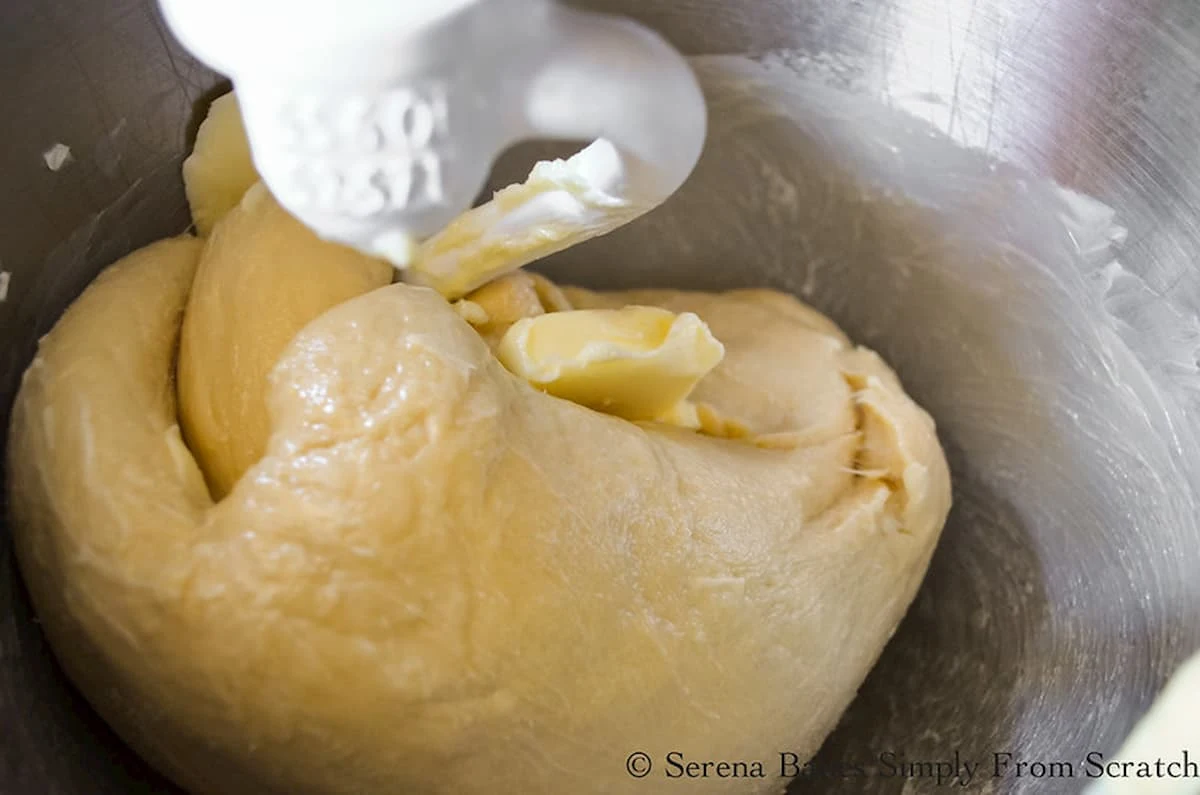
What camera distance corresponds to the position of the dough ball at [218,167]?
45.3 inches

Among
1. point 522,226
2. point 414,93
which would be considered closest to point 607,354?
point 522,226

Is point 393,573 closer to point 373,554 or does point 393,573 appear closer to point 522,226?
point 373,554

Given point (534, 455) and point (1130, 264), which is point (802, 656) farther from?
point (1130, 264)

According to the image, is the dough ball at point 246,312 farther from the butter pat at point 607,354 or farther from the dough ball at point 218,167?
the butter pat at point 607,354

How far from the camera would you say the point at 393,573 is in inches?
34.7

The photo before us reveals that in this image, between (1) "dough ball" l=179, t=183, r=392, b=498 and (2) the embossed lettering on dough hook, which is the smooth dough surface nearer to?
(1) "dough ball" l=179, t=183, r=392, b=498

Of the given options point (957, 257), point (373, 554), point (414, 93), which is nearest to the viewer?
point (414, 93)

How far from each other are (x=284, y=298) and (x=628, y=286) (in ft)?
1.90

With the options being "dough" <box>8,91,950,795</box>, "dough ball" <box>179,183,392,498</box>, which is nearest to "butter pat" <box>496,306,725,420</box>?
"dough" <box>8,91,950,795</box>

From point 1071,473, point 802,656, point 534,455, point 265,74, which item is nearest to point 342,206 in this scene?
point 265,74

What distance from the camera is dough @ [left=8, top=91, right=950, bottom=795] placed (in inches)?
34.5

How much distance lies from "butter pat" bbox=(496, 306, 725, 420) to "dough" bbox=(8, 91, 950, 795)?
0.18 feet

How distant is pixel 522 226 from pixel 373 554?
43cm

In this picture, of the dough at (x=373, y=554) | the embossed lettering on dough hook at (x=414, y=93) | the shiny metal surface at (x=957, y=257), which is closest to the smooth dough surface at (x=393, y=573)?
the dough at (x=373, y=554)
